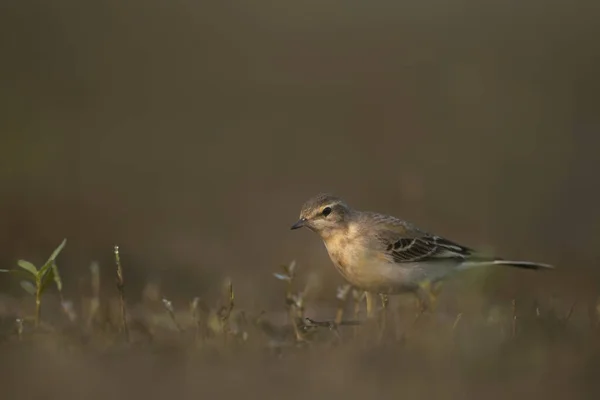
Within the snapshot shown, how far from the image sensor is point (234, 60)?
2519 cm

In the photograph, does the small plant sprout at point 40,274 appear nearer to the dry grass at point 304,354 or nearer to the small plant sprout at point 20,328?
the small plant sprout at point 20,328

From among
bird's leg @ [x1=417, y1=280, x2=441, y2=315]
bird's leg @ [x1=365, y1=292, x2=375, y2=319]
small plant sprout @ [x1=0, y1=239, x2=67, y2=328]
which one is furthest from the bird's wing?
small plant sprout @ [x1=0, y1=239, x2=67, y2=328]

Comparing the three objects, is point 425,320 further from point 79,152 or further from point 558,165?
point 79,152

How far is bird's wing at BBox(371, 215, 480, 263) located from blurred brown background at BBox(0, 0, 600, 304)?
4.80ft

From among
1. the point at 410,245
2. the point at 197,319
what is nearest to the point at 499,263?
the point at 410,245

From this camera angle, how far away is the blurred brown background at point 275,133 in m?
15.2

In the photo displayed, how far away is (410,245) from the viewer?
10445 millimetres

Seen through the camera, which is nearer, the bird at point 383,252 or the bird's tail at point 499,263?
the bird at point 383,252

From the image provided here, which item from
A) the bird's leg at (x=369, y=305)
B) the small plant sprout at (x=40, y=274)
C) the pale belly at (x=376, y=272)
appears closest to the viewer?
the small plant sprout at (x=40, y=274)

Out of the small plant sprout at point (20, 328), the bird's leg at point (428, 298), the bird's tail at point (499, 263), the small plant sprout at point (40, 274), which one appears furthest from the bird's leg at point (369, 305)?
the small plant sprout at point (20, 328)

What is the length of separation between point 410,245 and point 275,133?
10.7 meters

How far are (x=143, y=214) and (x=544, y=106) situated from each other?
7146 mm

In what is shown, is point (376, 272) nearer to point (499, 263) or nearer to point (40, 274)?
point (499, 263)

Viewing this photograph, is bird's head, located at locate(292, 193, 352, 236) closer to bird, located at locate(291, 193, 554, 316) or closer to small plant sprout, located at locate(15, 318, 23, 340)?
bird, located at locate(291, 193, 554, 316)
